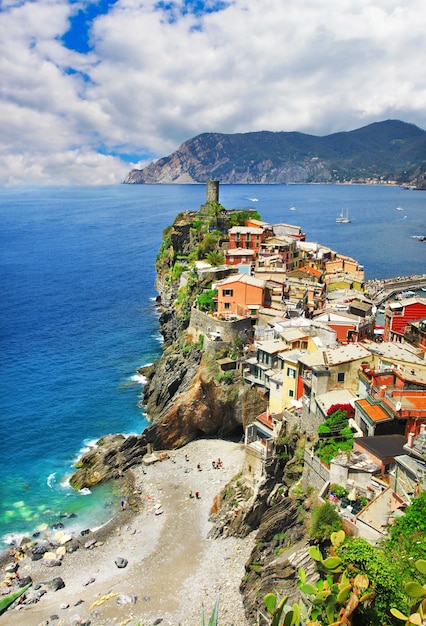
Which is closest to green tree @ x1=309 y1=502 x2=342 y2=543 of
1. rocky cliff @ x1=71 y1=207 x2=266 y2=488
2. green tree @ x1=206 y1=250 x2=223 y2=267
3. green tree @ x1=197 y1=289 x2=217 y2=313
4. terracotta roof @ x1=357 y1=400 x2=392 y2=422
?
terracotta roof @ x1=357 y1=400 x2=392 y2=422

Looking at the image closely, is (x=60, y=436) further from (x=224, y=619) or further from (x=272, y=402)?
(x=224, y=619)

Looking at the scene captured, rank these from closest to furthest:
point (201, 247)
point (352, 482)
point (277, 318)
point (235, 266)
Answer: point (352, 482) → point (277, 318) → point (235, 266) → point (201, 247)

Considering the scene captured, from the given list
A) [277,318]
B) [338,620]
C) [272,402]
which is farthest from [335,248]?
[338,620]

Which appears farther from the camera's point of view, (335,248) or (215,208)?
(335,248)

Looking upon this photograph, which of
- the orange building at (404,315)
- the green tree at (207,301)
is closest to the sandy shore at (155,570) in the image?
the green tree at (207,301)

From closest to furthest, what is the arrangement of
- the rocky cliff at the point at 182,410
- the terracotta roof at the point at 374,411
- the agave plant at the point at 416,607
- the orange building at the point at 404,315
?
the agave plant at the point at 416,607
the terracotta roof at the point at 374,411
the rocky cliff at the point at 182,410
the orange building at the point at 404,315

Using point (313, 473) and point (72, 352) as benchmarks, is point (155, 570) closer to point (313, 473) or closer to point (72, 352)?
point (313, 473)

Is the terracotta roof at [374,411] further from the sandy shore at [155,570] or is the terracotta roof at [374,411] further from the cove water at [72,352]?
the cove water at [72,352]

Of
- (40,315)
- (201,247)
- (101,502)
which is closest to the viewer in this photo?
(101,502)
